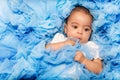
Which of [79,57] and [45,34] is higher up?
[45,34]

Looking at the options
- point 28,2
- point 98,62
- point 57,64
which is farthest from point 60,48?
point 28,2

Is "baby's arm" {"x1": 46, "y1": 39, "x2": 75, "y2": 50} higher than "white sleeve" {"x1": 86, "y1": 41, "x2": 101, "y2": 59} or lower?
higher

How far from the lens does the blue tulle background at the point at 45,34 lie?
1995 millimetres

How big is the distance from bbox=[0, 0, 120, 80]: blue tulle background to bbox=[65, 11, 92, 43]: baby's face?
1.8 inches

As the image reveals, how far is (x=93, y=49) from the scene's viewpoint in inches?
84.2

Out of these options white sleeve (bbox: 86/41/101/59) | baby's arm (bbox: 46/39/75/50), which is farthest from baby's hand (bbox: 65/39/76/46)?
white sleeve (bbox: 86/41/101/59)

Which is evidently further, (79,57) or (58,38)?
(58,38)

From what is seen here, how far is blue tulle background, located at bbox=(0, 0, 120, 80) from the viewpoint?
1995 mm

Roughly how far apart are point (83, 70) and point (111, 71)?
167mm

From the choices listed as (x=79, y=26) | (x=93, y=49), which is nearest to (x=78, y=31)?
(x=79, y=26)

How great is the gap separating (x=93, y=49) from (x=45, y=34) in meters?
0.29

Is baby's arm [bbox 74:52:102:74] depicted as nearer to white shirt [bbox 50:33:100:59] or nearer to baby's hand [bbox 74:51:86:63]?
baby's hand [bbox 74:51:86:63]

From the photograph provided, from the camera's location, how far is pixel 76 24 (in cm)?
214

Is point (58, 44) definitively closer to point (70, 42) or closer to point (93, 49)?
point (70, 42)
